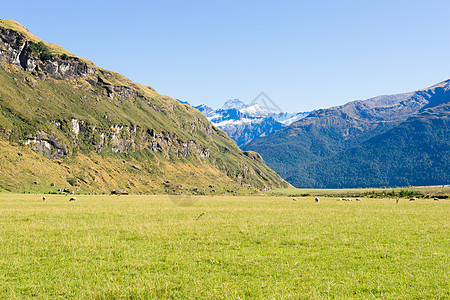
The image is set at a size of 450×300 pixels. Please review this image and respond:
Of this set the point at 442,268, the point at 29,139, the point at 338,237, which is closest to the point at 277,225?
the point at 338,237

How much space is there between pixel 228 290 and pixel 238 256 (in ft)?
A: 17.8

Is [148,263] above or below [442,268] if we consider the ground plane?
above

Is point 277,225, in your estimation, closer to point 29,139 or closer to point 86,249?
point 86,249

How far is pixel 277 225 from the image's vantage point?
2991 cm

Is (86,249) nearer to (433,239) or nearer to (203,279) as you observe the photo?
(203,279)

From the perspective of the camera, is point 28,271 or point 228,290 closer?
point 228,290

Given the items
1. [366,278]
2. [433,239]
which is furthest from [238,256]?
[433,239]

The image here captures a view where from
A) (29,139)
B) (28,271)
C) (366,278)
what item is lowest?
(366,278)

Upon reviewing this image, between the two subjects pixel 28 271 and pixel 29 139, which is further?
pixel 29 139

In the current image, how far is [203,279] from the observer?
13922mm

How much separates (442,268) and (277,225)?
15628 millimetres

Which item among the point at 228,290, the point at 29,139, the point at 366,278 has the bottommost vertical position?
the point at 366,278

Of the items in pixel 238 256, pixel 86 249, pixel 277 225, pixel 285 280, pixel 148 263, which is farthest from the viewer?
pixel 277 225

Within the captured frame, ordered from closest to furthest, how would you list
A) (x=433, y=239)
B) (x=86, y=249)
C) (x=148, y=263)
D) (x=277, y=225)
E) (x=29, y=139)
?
1. (x=148, y=263)
2. (x=86, y=249)
3. (x=433, y=239)
4. (x=277, y=225)
5. (x=29, y=139)
